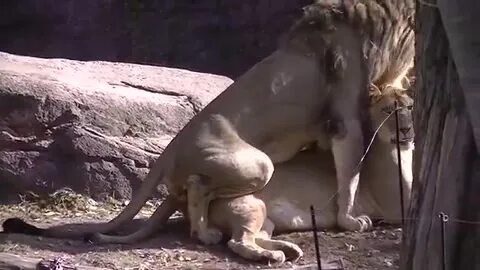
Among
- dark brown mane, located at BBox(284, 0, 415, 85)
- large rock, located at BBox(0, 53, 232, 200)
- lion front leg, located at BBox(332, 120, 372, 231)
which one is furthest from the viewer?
large rock, located at BBox(0, 53, 232, 200)

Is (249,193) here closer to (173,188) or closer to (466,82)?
(173,188)

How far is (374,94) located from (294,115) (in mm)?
421

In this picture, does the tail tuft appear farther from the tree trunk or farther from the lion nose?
the tree trunk

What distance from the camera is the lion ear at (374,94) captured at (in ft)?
18.3

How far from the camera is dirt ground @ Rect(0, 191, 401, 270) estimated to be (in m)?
5.04

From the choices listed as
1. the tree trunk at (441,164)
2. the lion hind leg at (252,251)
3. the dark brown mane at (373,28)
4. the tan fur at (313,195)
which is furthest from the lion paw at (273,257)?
the tree trunk at (441,164)

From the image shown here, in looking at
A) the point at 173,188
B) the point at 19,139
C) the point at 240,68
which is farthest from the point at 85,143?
Result: the point at 240,68

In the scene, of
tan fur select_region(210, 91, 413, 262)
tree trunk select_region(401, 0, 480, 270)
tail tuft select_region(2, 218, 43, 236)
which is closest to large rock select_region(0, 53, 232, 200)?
tail tuft select_region(2, 218, 43, 236)

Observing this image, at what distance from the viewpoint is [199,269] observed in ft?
15.6

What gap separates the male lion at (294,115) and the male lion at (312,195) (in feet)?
0.21

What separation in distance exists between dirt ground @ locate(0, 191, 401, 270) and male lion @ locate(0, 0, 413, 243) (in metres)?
0.10

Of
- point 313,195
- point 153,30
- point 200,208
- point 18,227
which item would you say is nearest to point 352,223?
point 313,195

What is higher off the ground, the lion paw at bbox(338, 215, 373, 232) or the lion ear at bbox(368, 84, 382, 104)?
the lion ear at bbox(368, 84, 382, 104)

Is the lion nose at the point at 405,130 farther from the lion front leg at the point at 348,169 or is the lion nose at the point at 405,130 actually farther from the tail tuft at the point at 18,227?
the tail tuft at the point at 18,227
